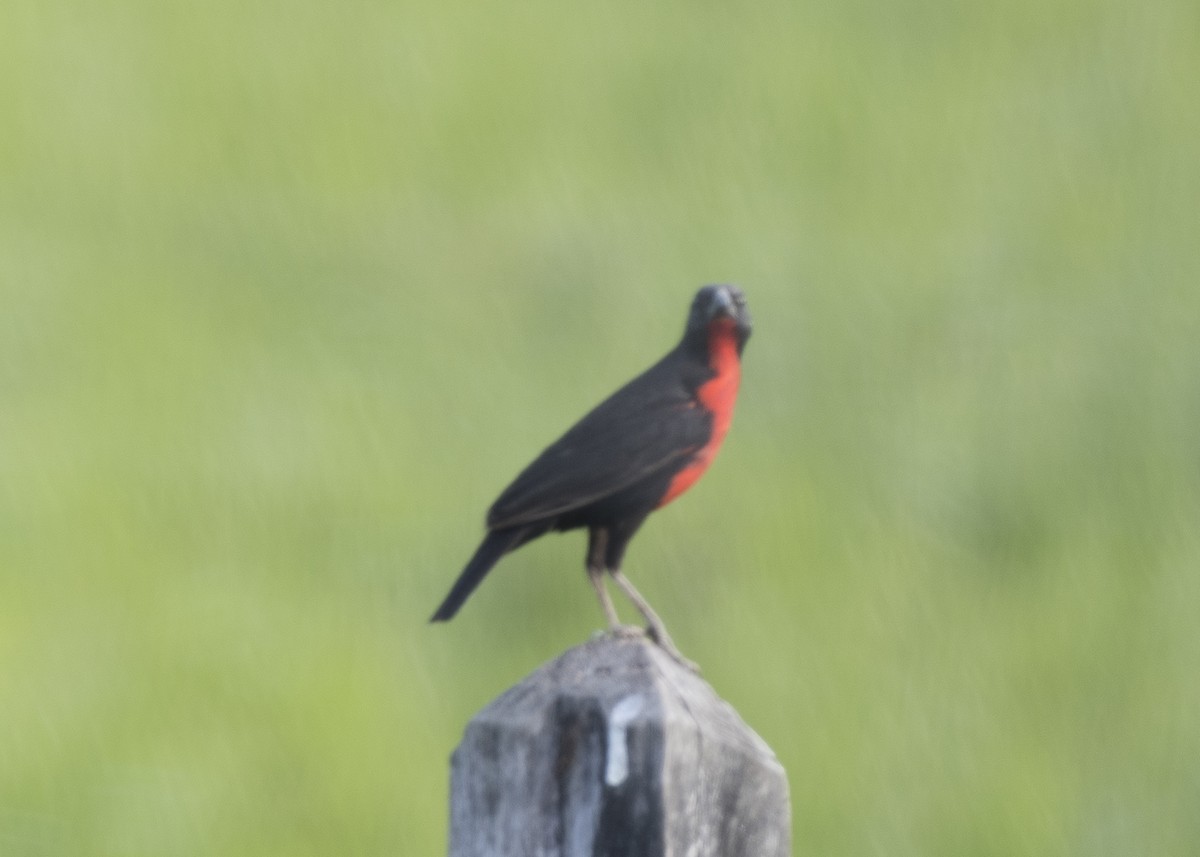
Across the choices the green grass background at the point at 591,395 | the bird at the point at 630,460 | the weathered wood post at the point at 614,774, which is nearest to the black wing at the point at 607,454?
the bird at the point at 630,460

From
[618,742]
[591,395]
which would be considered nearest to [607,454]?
[618,742]

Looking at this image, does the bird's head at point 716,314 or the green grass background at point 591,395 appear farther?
the green grass background at point 591,395

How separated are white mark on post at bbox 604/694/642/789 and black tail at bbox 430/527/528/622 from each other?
73 cm

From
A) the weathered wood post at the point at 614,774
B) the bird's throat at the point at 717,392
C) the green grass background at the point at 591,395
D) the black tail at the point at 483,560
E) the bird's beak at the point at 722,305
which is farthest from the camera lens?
the green grass background at the point at 591,395

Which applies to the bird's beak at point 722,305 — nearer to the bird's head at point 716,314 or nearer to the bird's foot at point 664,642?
the bird's head at point 716,314

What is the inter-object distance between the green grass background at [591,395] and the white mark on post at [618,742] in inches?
142

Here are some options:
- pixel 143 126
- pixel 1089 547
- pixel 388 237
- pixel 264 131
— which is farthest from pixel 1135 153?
pixel 143 126

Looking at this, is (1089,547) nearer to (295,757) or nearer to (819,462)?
(819,462)

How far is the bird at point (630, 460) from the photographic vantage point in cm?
290

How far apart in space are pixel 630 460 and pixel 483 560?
278 mm

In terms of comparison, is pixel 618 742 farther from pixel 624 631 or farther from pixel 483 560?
pixel 483 560

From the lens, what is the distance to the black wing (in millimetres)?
2898

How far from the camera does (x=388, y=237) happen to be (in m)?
8.88

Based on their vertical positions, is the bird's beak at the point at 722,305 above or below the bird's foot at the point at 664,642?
above
